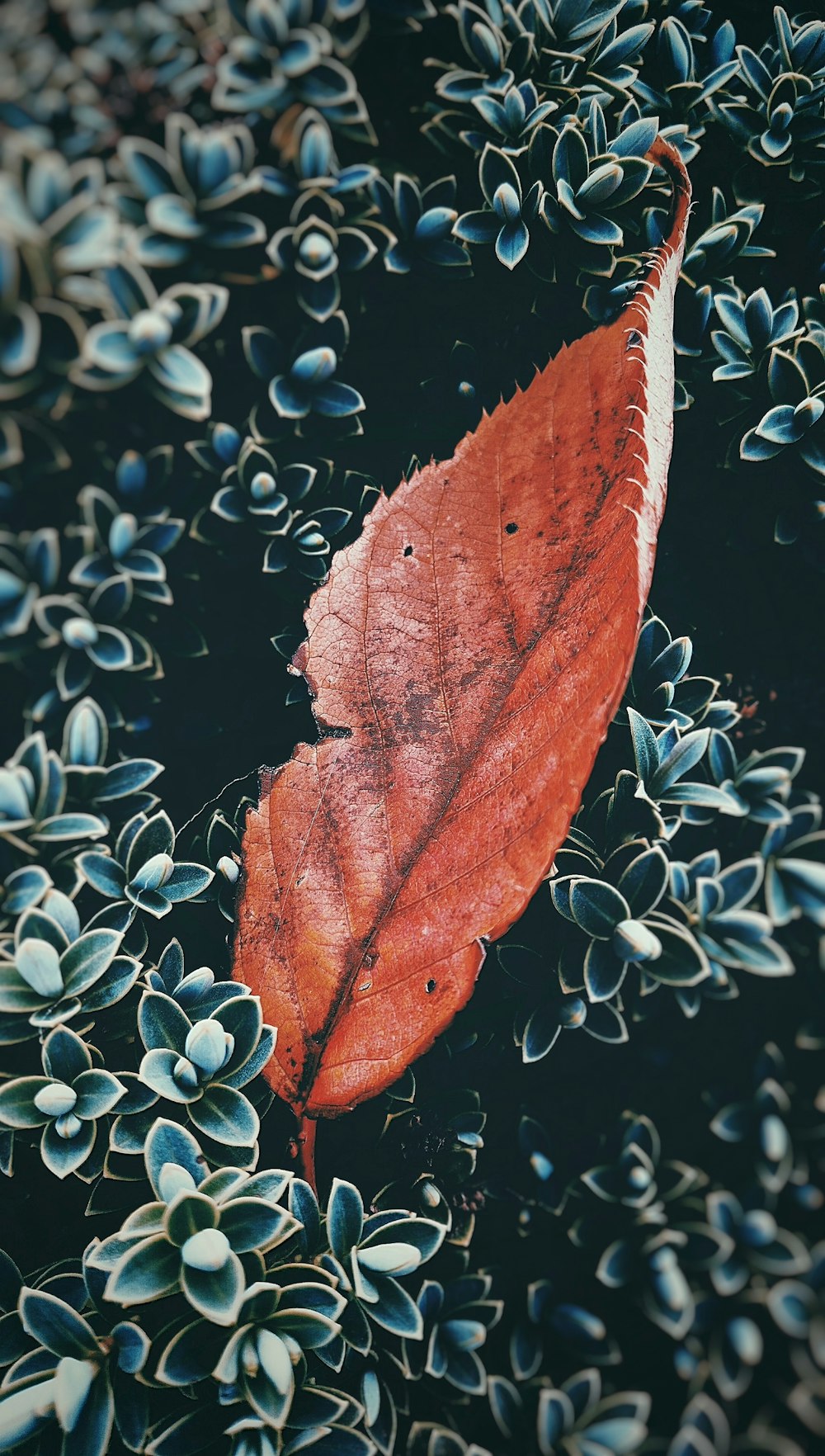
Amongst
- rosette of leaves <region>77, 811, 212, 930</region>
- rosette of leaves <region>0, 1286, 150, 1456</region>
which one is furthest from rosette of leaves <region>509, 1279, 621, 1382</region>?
rosette of leaves <region>77, 811, 212, 930</region>

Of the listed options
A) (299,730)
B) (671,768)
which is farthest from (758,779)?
(299,730)

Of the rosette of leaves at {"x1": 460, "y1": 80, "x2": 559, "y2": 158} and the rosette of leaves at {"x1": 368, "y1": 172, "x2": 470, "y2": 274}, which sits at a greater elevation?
the rosette of leaves at {"x1": 460, "y1": 80, "x2": 559, "y2": 158}

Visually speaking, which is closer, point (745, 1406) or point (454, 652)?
point (745, 1406)

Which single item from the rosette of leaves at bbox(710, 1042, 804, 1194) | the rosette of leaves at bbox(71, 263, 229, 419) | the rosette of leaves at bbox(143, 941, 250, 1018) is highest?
the rosette of leaves at bbox(71, 263, 229, 419)

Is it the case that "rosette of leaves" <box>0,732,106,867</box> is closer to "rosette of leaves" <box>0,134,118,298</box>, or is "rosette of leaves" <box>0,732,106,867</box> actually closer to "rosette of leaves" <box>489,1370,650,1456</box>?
"rosette of leaves" <box>0,134,118,298</box>

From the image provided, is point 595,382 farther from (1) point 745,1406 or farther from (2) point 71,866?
(1) point 745,1406

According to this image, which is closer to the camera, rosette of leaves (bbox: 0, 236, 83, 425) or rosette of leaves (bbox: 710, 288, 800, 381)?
rosette of leaves (bbox: 0, 236, 83, 425)

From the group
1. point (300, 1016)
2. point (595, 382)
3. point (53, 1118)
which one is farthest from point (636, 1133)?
point (595, 382)
